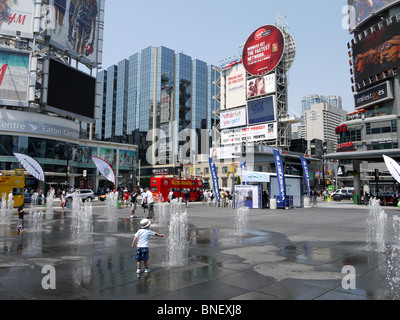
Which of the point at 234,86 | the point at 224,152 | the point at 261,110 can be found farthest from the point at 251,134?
the point at 234,86

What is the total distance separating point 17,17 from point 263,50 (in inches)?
1660

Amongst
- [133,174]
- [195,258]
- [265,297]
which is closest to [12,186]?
[195,258]

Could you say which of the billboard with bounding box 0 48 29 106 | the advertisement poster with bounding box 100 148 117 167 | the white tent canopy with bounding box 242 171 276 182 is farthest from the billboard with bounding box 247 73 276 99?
the billboard with bounding box 0 48 29 106

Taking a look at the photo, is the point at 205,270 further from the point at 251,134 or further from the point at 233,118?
the point at 233,118

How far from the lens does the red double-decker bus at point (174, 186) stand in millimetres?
40312

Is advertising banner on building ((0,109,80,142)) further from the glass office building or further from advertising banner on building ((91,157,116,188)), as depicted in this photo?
the glass office building

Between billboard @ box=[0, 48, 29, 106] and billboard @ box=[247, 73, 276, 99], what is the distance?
130 ft

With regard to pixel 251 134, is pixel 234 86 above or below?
above

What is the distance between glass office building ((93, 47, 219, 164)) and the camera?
4001 inches

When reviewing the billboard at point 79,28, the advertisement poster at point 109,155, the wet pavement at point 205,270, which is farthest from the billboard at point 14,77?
the wet pavement at point 205,270

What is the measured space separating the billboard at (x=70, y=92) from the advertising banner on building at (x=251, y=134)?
27160 millimetres

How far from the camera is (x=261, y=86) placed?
57.8 m

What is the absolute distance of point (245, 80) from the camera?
61750 millimetres

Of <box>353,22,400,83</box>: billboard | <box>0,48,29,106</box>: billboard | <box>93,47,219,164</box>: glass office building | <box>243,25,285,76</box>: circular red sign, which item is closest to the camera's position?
<box>0,48,29,106</box>: billboard
